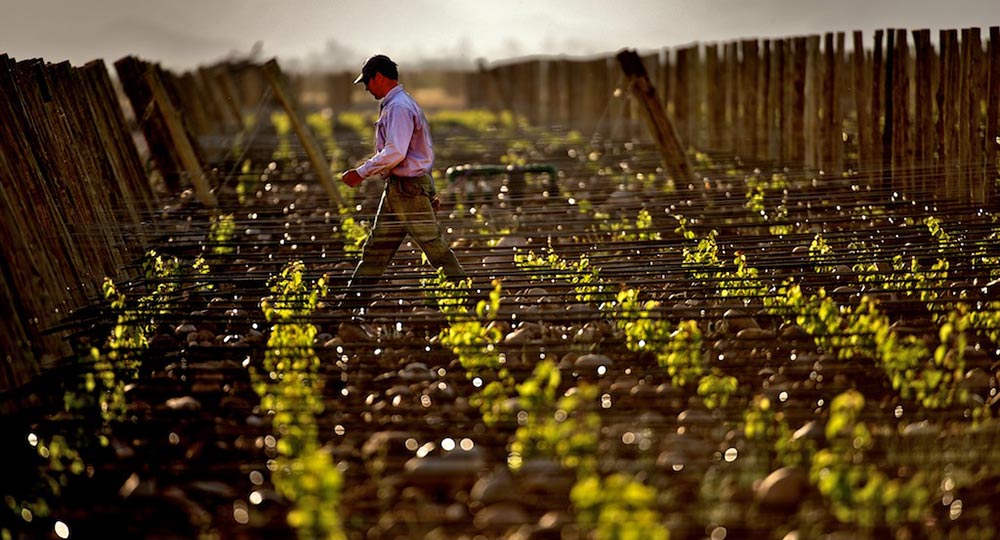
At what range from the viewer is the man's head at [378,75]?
281 inches

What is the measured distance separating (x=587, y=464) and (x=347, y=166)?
11945 millimetres

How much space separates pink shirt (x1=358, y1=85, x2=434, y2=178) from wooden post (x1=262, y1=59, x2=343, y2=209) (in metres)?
3.80

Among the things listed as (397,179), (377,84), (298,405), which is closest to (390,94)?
(377,84)

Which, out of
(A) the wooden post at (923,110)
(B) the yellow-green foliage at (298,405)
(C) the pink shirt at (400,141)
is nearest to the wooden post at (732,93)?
(A) the wooden post at (923,110)

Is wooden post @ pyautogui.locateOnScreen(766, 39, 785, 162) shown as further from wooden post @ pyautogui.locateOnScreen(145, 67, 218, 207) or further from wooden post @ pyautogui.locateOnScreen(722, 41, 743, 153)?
wooden post @ pyautogui.locateOnScreen(145, 67, 218, 207)

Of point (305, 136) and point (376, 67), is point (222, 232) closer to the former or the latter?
point (376, 67)

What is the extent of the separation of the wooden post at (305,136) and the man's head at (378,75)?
3.86 meters

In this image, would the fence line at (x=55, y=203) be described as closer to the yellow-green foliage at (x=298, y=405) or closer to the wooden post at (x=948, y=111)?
the yellow-green foliage at (x=298, y=405)

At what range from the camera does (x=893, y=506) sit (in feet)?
12.4

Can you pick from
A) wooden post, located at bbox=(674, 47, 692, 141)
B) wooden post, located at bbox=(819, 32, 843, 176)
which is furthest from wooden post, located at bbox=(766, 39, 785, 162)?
wooden post, located at bbox=(674, 47, 692, 141)

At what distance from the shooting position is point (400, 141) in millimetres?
7082

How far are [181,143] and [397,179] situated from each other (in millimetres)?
4596

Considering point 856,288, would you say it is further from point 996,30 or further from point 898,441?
point 996,30

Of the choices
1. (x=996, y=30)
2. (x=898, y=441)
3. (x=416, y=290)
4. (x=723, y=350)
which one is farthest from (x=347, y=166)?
(x=898, y=441)
